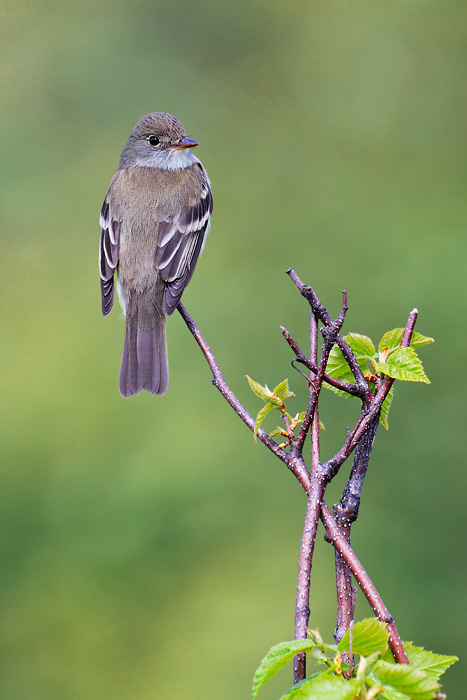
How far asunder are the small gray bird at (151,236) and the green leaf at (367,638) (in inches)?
98.8

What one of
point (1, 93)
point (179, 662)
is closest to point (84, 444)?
point (179, 662)

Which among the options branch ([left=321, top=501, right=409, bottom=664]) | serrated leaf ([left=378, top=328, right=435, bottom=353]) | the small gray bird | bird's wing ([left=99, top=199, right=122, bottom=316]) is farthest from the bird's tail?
branch ([left=321, top=501, right=409, bottom=664])

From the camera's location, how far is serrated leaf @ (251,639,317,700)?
109 centimetres

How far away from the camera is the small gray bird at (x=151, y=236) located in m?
3.77

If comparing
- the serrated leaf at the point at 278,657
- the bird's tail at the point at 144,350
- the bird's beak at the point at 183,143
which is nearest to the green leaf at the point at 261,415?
the serrated leaf at the point at 278,657

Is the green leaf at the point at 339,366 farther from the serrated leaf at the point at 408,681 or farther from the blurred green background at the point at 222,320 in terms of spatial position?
the blurred green background at the point at 222,320

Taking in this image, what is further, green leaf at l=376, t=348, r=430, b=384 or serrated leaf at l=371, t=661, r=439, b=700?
green leaf at l=376, t=348, r=430, b=384

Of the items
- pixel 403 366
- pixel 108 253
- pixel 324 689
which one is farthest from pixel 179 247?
pixel 324 689

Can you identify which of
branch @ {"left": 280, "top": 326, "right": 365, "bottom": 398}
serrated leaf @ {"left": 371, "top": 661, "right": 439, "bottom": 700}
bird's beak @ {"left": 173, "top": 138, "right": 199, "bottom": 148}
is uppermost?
bird's beak @ {"left": 173, "top": 138, "right": 199, "bottom": 148}

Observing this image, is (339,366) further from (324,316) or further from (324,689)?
(324,689)

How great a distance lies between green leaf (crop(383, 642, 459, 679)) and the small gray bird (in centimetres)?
245

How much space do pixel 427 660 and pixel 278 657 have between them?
0.73ft

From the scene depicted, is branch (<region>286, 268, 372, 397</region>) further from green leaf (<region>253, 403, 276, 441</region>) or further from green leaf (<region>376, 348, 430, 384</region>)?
green leaf (<region>253, 403, 276, 441</region>)

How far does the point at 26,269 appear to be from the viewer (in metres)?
7.89
